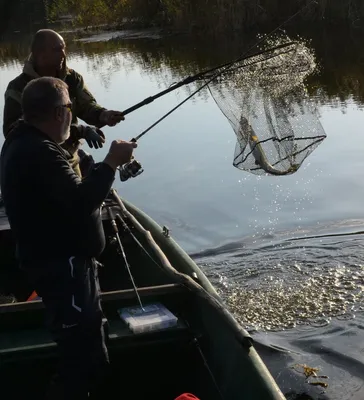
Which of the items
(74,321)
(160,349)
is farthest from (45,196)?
(160,349)

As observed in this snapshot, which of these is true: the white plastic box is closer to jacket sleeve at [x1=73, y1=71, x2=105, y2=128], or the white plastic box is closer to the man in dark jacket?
the man in dark jacket

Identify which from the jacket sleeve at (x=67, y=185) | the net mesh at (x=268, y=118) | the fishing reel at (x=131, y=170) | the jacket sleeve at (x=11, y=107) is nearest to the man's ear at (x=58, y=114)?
the jacket sleeve at (x=67, y=185)

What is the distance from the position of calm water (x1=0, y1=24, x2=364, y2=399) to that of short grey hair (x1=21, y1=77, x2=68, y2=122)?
2.49m

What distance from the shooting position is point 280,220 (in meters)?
7.96

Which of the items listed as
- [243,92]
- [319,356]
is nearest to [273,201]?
[243,92]

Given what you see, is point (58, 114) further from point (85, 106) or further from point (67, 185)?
point (85, 106)

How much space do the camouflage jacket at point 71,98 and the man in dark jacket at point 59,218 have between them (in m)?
1.89

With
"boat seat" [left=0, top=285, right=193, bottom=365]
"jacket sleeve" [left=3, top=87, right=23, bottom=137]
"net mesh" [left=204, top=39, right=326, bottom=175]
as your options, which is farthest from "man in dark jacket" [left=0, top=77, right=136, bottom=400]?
"net mesh" [left=204, top=39, right=326, bottom=175]

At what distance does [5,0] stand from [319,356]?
153 feet

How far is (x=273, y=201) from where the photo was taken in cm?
856

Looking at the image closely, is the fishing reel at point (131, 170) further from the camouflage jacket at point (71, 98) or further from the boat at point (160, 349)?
the boat at point (160, 349)

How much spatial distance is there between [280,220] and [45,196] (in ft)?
16.8

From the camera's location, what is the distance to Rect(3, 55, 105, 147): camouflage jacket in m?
5.17

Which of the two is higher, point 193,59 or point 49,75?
point 49,75
